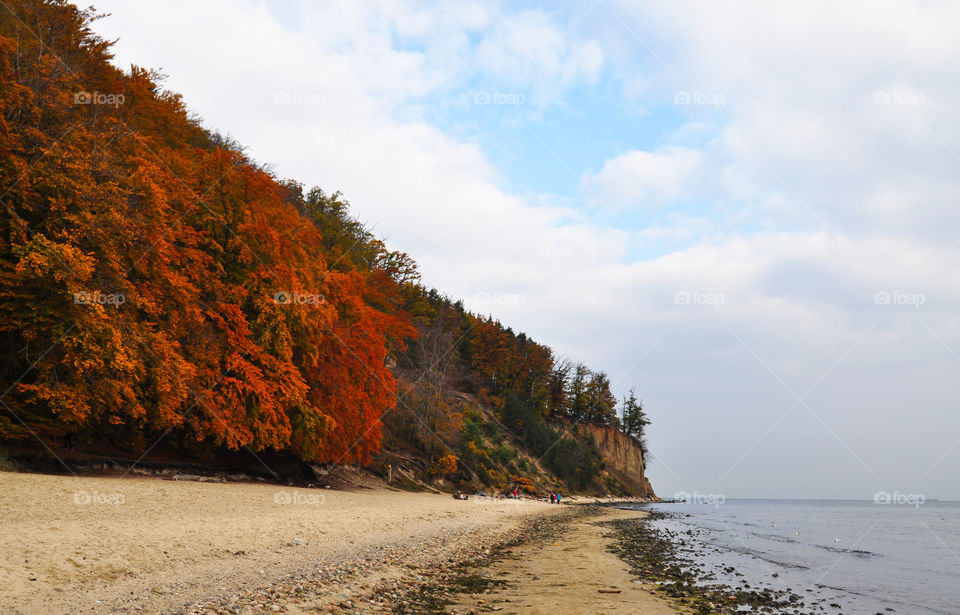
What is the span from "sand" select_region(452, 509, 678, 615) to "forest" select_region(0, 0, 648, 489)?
518 inches

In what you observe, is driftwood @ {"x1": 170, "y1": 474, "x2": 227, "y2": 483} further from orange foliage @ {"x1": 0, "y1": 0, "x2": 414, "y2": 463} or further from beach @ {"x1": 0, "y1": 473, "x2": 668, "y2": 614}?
beach @ {"x1": 0, "y1": 473, "x2": 668, "y2": 614}

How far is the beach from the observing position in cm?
845

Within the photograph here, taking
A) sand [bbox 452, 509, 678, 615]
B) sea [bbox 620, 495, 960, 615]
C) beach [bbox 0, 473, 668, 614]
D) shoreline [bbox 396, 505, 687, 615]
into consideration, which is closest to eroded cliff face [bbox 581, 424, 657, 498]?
sea [bbox 620, 495, 960, 615]

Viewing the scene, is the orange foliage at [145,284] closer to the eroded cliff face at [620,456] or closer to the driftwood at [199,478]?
the driftwood at [199,478]

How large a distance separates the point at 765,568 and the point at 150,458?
2504 cm

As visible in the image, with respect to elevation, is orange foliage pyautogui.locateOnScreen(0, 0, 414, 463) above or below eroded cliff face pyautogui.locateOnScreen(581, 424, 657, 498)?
above

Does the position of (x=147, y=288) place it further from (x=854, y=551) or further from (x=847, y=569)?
(x=854, y=551)

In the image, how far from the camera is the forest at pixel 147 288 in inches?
678

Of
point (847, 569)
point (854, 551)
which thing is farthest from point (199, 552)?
point (854, 551)

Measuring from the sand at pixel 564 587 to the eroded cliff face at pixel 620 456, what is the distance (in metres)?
80.9

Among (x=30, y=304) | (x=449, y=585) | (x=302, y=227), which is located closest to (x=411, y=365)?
(x=302, y=227)

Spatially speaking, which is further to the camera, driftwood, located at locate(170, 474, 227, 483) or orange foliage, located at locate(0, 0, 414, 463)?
driftwood, located at locate(170, 474, 227, 483)

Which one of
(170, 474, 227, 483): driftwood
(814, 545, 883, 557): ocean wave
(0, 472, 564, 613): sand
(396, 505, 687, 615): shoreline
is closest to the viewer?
(0, 472, 564, 613): sand

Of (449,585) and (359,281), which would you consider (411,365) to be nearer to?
(359,281)
